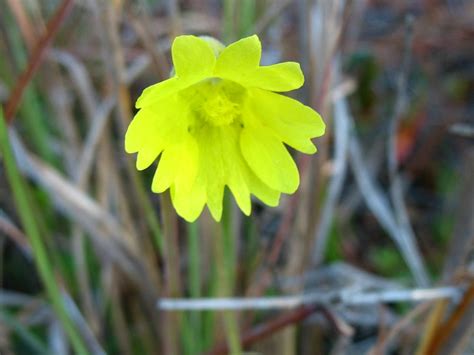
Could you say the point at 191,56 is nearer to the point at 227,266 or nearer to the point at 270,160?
the point at 270,160

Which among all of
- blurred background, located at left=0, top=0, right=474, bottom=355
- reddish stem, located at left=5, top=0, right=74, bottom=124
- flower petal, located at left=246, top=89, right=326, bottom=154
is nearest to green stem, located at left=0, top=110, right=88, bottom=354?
blurred background, located at left=0, top=0, right=474, bottom=355

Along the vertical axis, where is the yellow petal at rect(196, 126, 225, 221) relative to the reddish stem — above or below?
below

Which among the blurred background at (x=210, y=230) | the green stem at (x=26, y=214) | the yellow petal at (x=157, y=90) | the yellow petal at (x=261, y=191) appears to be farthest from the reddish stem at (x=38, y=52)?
the yellow petal at (x=261, y=191)

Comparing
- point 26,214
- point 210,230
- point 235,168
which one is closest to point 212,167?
point 235,168

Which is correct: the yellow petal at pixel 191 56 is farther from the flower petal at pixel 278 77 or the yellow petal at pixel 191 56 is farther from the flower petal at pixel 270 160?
the flower petal at pixel 270 160

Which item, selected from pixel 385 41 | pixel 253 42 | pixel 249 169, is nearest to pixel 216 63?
pixel 253 42

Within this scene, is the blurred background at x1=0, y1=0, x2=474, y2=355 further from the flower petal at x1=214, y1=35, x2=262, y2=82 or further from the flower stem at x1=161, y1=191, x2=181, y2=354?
the flower petal at x1=214, y1=35, x2=262, y2=82

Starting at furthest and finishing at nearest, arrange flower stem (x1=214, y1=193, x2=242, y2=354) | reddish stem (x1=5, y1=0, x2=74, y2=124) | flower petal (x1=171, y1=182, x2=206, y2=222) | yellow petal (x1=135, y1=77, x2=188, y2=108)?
flower stem (x1=214, y1=193, x2=242, y2=354) < reddish stem (x1=5, y1=0, x2=74, y2=124) < flower petal (x1=171, y1=182, x2=206, y2=222) < yellow petal (x1=135, y1=77, x2=188, y2=108)
